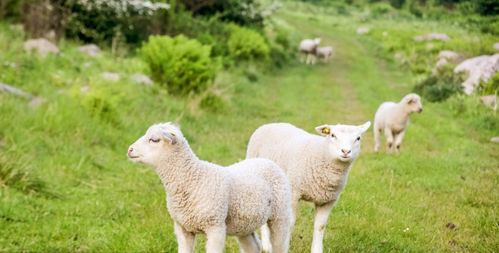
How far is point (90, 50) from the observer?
19219 millimetres

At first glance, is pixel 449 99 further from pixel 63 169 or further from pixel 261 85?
pixel 261 85

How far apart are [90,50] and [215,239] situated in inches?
613

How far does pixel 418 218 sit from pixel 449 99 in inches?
234

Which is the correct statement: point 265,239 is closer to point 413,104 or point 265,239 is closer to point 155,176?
point 155,176

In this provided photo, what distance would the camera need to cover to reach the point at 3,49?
53.2 ft

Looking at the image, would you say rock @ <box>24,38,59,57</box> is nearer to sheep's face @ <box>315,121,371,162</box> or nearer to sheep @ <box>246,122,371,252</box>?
sheep @ <box>246,122,371,252</box>

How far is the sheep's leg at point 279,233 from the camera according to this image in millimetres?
5316

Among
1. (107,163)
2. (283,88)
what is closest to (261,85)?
(283,88)

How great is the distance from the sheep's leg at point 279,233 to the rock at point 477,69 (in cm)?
587

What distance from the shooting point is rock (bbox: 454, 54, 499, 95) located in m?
9.81

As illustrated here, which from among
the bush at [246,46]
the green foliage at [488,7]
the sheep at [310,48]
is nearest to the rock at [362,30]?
the green foliage at [488,7]

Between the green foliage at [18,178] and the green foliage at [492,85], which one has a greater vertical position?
the green foliage at [492,85]

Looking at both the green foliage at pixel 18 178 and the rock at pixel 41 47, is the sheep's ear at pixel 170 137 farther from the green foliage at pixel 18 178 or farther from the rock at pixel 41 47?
the rock at pixel 41 47

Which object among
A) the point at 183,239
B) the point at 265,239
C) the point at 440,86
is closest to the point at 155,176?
the point at 265,239
